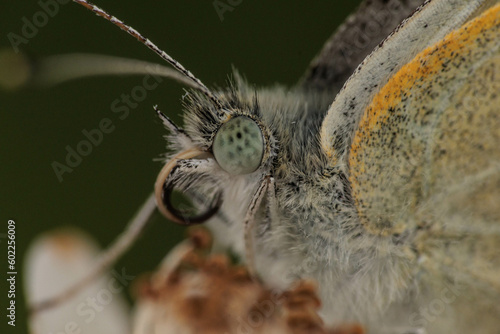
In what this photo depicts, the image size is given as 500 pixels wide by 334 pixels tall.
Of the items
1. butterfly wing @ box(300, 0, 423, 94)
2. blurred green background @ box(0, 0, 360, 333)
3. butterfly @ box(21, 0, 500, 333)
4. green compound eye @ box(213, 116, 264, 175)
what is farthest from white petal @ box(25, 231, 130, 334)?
butterfly wing @ box(300, 0, 423, 94)

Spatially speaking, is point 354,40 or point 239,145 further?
point 354,40

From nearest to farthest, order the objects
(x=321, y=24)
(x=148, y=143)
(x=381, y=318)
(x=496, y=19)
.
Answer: (x=496, y=19)
(x=381, y=318)
(x=148, y=143)
(x=321, y=24)

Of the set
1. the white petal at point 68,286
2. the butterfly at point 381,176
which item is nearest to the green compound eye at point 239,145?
the butterfly at point 381,176

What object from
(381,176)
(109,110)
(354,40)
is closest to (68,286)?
(109,110)

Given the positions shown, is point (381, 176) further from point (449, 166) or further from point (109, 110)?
point (109, 110)

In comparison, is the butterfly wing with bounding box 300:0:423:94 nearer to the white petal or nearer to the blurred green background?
the blurred green background

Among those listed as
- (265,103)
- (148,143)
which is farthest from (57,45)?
(265,103)

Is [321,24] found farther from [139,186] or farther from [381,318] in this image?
[381,318]
